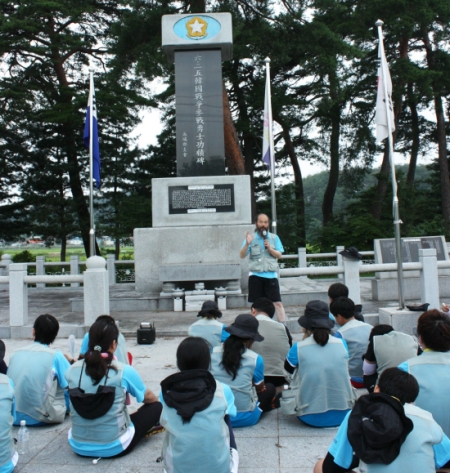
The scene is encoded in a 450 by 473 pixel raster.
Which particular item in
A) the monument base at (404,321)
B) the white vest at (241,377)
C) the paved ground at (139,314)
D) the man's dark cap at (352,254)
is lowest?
the paved ground at (139,314)

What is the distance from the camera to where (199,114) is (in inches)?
447

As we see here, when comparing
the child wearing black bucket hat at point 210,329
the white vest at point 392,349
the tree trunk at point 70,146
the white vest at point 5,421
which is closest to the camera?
the white vest at point 5,421

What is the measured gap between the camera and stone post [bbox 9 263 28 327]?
7.92 meters

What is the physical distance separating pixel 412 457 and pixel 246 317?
1863mm

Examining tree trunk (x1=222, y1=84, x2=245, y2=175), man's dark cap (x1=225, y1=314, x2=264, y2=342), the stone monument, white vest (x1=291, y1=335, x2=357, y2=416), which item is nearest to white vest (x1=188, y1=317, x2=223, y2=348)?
man's dark cap (x1=225, y1=314, x2=264, y2=342)

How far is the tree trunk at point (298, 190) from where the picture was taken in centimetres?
2405

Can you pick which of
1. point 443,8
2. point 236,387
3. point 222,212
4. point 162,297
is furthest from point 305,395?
point 443,8

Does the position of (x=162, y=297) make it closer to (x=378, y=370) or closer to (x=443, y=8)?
(x=378, y=370)

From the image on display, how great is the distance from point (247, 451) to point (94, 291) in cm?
452

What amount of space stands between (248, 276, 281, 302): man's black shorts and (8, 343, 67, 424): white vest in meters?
3.50

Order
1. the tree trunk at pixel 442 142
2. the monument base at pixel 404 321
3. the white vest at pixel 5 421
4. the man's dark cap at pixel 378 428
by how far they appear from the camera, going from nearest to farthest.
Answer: the man's dark cap at pixel 378 428 < the white vest at pixel 5 421 < the monument base at pixel 404 321 < the tree trunk at pixel 442 142

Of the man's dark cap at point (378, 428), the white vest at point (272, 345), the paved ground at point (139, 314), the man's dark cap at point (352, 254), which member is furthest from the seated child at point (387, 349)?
the paved ground at point (139, 314)

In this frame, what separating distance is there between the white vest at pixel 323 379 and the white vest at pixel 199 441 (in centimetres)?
121

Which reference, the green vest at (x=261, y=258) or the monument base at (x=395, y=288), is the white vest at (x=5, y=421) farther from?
the monument base at (x=395, y=288)
